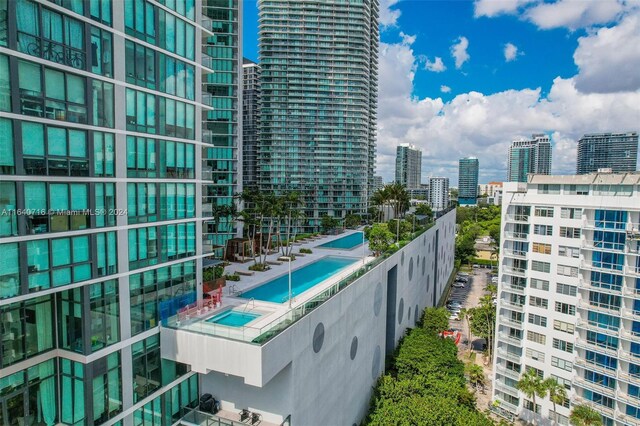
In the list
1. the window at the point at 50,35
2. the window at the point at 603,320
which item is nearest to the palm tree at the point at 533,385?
the window at the point at 603,320

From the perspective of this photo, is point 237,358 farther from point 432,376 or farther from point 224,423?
point 432,376

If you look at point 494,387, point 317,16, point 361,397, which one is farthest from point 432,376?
point 317,16

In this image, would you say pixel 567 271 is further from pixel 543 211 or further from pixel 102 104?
pixel 102 104

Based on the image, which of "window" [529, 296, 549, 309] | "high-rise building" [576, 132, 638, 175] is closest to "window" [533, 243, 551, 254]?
"window" [529, 296, 549, 309]

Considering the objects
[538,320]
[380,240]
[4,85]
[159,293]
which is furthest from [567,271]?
[4,85]

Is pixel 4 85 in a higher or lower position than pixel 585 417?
higher

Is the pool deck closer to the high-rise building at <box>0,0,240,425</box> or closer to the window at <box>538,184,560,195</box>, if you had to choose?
the high-rise building at <box>0,0,240,425</box>

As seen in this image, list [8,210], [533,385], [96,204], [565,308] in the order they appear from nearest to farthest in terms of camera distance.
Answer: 1. [8,210]
2. [96,204]
3. [533,385]
4. [565,308]
